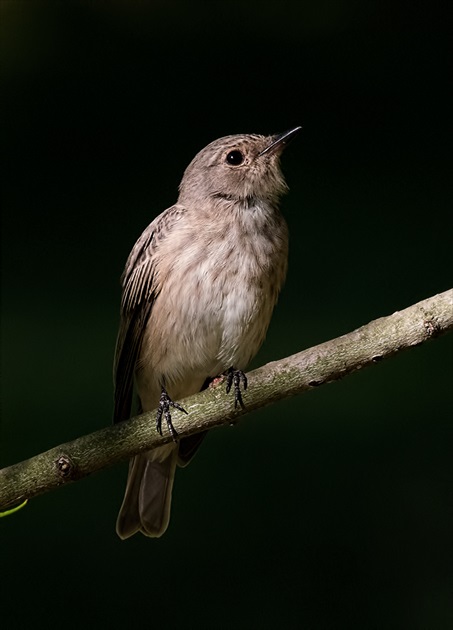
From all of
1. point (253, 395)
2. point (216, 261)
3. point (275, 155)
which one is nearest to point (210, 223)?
point (216, 261)

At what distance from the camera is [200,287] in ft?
9.18

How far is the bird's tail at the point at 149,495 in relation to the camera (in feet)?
10.1

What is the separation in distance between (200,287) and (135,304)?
319 mm

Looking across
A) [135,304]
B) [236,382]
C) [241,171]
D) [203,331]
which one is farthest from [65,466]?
[241,171]

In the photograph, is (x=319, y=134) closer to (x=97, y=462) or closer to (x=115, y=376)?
(x=115, y=376)

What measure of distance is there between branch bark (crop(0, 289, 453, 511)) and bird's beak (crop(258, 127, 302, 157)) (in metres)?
0.97

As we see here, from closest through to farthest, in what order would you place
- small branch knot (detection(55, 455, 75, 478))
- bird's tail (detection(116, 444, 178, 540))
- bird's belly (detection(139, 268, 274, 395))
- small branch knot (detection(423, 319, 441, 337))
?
small branch knot (detection(423, 319, 441, 337)) < small branch knot (detection(55, 455, 75, 478)) < bird's belly (detection(139, 268, 274, 395)) < bird's tail (detection(116, 444, 178, 540))

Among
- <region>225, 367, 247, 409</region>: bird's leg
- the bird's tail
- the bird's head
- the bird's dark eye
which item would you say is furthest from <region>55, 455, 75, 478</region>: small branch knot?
the bird's dark eye

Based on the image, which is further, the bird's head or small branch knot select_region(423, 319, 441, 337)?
the bird's head

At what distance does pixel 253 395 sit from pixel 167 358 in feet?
2.49

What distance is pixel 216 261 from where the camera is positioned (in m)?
2.80

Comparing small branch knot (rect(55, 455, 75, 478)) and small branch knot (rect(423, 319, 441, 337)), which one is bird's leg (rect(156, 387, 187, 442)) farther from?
small branch knot (rect(423, 319, 441, 337))

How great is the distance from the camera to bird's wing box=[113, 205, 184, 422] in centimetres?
297

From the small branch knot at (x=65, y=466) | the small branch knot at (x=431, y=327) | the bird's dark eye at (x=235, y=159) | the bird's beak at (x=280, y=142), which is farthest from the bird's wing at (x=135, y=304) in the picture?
the small branch knot at (x=431, y=327)
